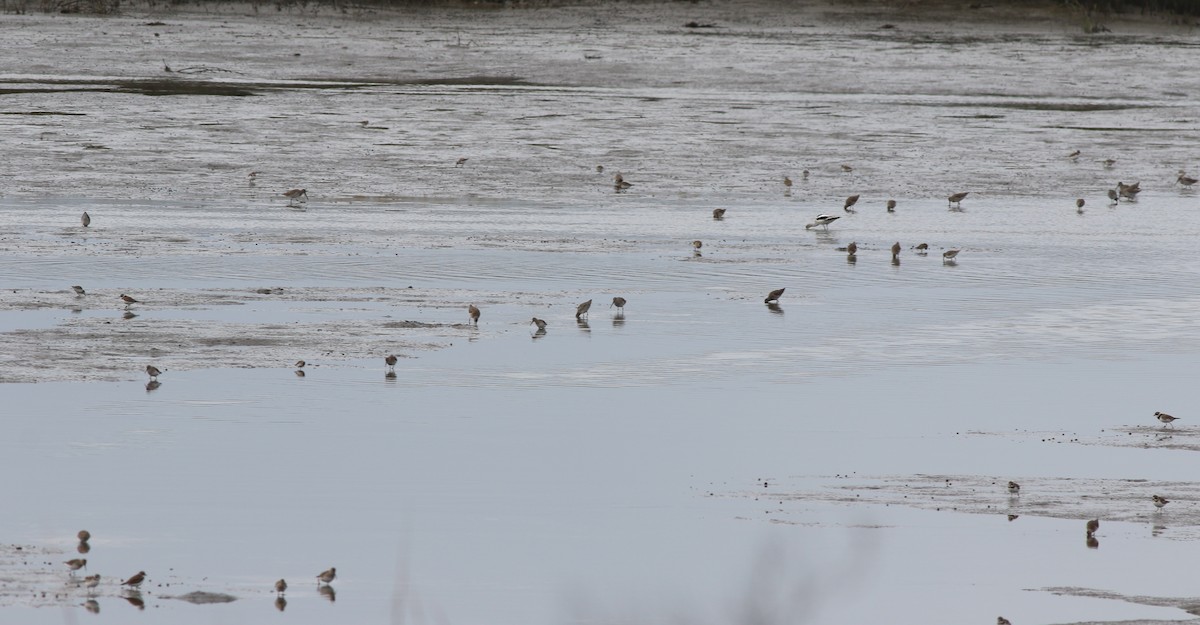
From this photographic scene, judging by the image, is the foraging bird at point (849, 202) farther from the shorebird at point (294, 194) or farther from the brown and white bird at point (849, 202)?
the shorebird at point (294, 194)

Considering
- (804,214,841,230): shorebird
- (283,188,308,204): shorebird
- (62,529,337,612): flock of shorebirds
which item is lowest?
(62,529,337,612): flock of shorebirds

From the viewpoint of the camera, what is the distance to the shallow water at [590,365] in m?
7.11

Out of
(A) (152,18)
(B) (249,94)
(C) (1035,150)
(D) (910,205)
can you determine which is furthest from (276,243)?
(A) (152,18)

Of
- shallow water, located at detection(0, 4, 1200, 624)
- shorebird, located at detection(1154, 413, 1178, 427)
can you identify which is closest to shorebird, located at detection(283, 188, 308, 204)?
shallow water, located at detection(0, 4, 1200, 624)

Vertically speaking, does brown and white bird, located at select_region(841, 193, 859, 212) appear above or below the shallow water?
above

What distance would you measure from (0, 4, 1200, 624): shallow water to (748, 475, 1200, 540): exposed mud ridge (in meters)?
0.03

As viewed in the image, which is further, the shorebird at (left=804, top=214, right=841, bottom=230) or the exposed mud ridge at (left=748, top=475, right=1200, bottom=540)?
the shorebird at (left=804, top=214, right=841, bottom=230)

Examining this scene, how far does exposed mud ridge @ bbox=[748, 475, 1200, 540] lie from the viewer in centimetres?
796

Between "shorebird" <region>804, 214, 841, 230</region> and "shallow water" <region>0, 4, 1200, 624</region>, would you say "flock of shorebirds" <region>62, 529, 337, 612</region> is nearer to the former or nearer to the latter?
"shallow water" <region>0, 4, 1200, 624</region>

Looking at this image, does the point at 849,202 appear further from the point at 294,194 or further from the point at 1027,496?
the point at 1027,496

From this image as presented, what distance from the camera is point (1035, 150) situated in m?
24.4

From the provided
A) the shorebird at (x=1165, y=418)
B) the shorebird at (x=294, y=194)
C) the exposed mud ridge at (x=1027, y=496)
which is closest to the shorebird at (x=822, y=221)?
the shorebird at (x=294, y=194)

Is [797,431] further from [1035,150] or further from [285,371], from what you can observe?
[1035,150]

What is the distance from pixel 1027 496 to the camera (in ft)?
27.2
